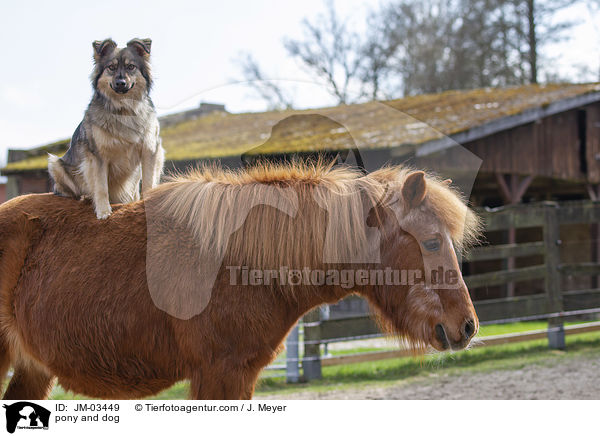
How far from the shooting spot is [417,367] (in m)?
6.18

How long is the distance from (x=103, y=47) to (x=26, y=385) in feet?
6.55

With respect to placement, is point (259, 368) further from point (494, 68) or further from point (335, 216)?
point (494, 68)

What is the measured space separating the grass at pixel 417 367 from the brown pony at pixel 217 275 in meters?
2.89

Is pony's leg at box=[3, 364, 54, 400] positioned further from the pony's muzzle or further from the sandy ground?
the sandy ground

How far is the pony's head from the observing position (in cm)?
250

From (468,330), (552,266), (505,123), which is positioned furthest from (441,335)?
(505,123)

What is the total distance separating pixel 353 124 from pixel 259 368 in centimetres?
726

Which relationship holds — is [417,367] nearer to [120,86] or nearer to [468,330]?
[468,330]

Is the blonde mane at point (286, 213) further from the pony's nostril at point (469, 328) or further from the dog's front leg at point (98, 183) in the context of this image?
the pony's nostril at point (469, 328)

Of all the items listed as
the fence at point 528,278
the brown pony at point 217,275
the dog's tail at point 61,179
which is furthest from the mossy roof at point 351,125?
the brown pony at point 217,275

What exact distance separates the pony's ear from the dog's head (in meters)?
1.47
